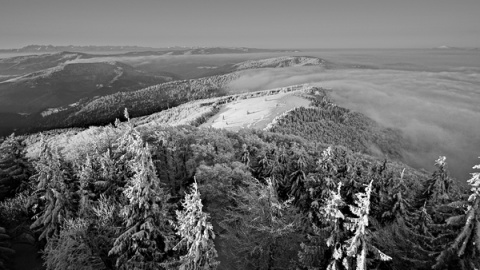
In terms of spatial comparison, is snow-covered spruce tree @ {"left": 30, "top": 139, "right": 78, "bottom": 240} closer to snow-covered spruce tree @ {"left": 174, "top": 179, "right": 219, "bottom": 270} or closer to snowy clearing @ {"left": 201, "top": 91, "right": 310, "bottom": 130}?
snow-covered spruce tree @ {"left": 174, "top": 179, "right": 219, "bottom": 270}

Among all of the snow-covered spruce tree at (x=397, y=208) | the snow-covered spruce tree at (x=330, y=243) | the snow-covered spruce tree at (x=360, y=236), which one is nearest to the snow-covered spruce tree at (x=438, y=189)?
the snow-covered spruce tree at (x=397, y=208)

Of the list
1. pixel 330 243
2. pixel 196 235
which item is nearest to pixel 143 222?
pixel 196 235

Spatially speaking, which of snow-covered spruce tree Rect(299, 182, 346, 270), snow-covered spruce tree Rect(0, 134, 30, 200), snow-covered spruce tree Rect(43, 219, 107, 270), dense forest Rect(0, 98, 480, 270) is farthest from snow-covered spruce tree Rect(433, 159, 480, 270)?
snow-covered spruce tree Rect(0, 134, 30, 200)

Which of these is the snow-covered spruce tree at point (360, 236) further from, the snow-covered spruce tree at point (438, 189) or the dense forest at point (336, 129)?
the dense forest at point (336, 129)

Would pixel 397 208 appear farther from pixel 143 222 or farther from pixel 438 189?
pixel 143 222

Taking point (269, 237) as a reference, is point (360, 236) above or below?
above

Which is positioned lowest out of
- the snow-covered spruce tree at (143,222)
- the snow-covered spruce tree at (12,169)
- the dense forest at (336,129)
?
the dense forest at (336,129)

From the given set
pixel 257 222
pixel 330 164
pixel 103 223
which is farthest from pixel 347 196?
pixel 103 223
